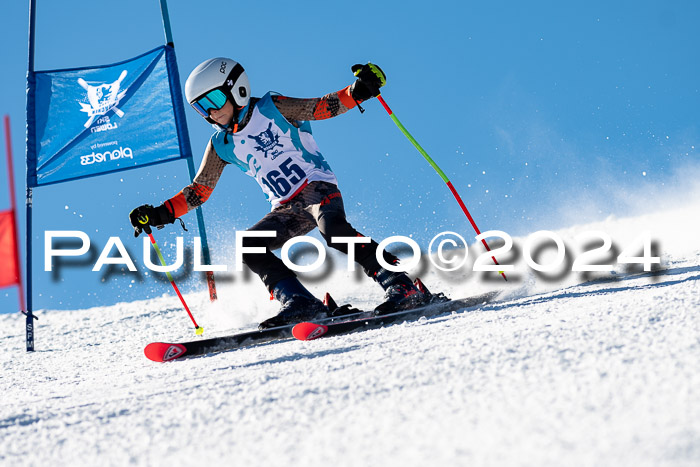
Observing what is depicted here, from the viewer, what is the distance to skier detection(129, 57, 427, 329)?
4.18 m

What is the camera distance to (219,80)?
432cm

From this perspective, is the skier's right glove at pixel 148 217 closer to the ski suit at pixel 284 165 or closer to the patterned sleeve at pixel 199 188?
the patterned sleeve at pixel 199 188

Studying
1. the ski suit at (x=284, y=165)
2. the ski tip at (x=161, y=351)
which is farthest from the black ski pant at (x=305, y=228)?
the ski tip at (x=161, y=351)

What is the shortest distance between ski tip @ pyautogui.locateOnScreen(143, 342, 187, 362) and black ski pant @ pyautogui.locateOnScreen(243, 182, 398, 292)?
892mm

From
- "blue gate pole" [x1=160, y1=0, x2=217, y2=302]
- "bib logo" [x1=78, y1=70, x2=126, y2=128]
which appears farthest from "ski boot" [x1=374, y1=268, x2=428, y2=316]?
"bib logo" [x1=78, y1=70, x2=126, y2=128]

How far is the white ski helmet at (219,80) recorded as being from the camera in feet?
14.1

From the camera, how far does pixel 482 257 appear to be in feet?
17.0

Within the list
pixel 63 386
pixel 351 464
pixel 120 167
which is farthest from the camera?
pixel 120 167

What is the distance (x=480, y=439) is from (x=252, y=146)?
342cm

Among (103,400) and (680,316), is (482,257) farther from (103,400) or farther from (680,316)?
(103,400)

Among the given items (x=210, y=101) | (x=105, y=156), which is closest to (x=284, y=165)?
(x=210, y=101)

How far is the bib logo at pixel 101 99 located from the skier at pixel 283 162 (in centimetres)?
232

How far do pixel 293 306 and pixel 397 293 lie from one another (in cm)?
67

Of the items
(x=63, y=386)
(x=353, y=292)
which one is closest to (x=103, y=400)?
(x=63, y=386)
